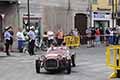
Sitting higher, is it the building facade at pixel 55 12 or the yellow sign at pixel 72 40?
the building facade at pixel 55 12

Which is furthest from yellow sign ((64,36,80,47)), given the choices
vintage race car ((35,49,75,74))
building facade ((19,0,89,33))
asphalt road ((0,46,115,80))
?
vintage race car ((35,49,75,74))

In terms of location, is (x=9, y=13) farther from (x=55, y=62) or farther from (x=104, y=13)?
(x=55, y=62)

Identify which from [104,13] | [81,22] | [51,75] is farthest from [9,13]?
[51,75]

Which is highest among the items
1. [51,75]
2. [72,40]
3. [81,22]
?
[81,22]

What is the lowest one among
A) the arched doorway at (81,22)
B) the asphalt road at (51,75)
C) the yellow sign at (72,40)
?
the asphalt road at (51,75)

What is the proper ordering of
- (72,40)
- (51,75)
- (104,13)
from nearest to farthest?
(51,75) < (72,40) < (104,13)

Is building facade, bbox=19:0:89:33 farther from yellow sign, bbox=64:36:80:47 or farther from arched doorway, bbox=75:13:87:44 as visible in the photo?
yellow sign, bbox=64:36:80:47

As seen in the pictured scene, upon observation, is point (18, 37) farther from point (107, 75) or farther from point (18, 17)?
point (107, 75)

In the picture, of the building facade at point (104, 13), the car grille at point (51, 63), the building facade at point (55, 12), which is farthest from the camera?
the building facade at point (104, 13)

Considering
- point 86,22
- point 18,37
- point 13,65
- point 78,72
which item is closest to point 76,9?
point 86,22

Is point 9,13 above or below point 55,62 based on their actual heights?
above

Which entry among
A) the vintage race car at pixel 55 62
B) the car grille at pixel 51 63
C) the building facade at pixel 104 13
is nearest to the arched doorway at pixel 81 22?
the building facade at pixel 104 13

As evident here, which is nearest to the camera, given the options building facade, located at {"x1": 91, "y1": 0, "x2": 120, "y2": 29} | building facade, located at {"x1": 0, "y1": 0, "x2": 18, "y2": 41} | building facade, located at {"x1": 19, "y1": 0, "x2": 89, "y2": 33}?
building facade, located at {"x1": 0, "y1": 0, "x2": 18, "y2": 41}

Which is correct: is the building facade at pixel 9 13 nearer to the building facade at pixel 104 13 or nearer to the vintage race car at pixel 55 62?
the building facade at pixel 104 13
